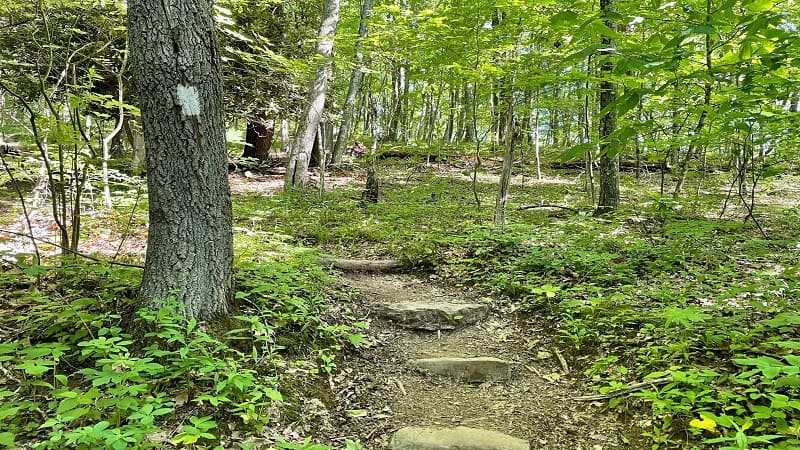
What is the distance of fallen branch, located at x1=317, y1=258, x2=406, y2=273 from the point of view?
20.5 feet

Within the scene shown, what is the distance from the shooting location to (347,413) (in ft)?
10.4

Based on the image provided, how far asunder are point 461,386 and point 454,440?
948 millimetres

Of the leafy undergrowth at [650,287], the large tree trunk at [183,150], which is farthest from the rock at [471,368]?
the large tree trunk at [183,150]

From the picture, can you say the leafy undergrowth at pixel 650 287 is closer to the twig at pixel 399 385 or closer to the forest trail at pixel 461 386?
the forest trail at pixel 461 386

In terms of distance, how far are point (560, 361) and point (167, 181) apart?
348 centimetres

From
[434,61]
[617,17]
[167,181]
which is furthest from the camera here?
[434,61]

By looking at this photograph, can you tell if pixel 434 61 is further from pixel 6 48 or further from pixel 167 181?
pixel 6 48

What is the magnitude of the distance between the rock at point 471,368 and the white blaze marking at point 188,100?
277 cm

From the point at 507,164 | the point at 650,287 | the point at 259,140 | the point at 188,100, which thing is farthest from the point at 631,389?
the point at 259,140

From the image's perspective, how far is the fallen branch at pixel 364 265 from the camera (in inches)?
247

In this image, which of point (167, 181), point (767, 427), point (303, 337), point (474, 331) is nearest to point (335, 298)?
point (303, 337)

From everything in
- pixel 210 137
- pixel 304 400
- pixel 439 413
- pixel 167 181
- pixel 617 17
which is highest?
pixel 617 17

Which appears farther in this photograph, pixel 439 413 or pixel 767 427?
pixel 439 413

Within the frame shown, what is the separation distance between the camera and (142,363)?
97.3 inches
